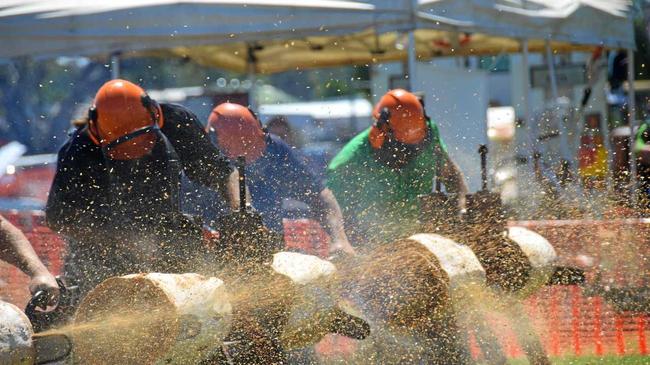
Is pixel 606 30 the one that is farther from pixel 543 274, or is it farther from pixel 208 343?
pixel 208 343

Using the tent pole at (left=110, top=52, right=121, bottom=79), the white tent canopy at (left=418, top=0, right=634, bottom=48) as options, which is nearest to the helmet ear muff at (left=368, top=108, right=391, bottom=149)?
the white tent canopy at (left=418, top=0, right=634, bottom=48)

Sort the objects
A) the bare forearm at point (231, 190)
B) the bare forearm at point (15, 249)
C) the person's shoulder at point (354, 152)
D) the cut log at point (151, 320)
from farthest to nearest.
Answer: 1. the person's shoulder at point (354, 152)
2. the bare forearm at point (231, 190)
3. the bare forearm at point (15, 249)
4. the cut log at point (151, 320)

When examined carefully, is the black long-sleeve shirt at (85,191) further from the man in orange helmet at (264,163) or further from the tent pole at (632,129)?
the tent pole at (632,129)

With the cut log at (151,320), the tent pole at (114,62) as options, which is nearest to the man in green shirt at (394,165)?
the cut log at (151,320)

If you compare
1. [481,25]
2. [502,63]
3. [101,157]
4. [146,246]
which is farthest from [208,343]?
[502,63]

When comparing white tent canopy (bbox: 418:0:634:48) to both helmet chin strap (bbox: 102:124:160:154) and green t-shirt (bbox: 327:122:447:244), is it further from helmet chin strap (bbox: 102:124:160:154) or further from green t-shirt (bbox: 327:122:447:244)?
helmet chin strap (bbox: 102:124:160:154)

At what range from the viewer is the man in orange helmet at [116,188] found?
5.34m

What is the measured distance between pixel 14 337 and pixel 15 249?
1317 mm

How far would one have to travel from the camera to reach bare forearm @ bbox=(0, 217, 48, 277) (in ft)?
16.7

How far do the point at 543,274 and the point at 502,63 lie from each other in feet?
32.1

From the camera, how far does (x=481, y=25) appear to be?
Result: 9219 mm

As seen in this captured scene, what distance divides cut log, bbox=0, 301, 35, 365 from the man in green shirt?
3.00 m

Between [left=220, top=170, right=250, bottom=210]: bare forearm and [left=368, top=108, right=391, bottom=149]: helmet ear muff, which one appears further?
[left=368, top=108, right=391, bottom=149]: helmet ear muff

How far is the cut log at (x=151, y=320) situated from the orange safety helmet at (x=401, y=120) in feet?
8.35
